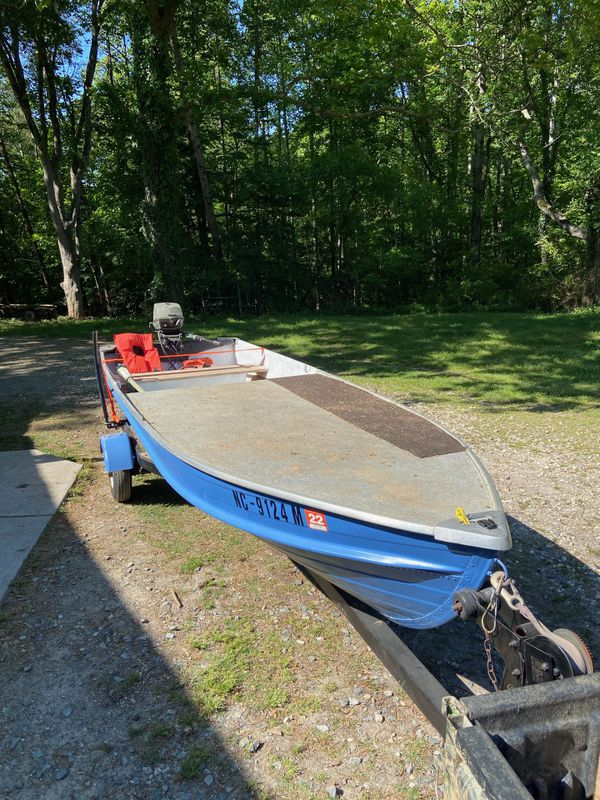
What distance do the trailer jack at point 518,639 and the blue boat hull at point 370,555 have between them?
0.11 meters

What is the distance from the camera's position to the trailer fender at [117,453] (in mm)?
4996

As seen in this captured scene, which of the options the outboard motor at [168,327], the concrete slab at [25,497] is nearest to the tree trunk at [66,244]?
the outboard motor at [168,327]

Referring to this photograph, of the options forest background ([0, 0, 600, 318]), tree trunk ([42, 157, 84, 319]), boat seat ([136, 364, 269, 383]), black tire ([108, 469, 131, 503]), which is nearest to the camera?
black tire ([108, 469, 131, 503])

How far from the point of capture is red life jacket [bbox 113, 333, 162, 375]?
6764 millimetres

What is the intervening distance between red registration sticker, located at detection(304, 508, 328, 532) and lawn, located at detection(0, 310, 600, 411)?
6.11 meters

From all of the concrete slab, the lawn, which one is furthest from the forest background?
the concrete slab

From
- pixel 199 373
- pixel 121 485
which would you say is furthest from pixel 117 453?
pixel 199 373

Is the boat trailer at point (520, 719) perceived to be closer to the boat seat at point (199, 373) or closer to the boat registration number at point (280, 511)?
the boat registration number at point (280, 511)

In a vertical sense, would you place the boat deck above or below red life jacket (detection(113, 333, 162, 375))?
below

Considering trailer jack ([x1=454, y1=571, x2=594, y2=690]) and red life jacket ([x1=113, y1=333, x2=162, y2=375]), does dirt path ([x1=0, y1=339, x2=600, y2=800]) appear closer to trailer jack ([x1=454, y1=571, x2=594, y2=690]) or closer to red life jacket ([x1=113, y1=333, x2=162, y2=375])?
trailer jack ([x1=454, y1=571, x2=594, y2=690])

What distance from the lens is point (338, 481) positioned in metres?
3.19

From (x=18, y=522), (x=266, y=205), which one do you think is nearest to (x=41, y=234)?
(x=266, y=205)

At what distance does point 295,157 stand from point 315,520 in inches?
885

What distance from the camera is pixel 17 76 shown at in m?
17.1
